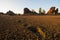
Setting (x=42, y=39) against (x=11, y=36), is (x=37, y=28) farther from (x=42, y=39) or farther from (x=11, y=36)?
(x=11, y=36)

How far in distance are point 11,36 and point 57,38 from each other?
19.3 ft

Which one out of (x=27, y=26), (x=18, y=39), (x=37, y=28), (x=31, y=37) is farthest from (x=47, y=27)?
(x=18, y=39)

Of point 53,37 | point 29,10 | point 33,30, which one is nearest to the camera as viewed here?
point 53,37

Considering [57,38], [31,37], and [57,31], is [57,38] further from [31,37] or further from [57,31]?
[31,37]

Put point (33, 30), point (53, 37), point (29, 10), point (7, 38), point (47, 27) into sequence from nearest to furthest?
point (7, 38) < point (53, 37) < point (33, 30) < point (47, 27) < point (29, 10)

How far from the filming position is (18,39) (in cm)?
1897

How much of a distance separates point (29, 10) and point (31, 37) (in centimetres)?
3780

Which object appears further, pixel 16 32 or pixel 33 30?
pixel 33 30

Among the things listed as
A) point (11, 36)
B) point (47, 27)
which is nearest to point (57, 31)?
point (47, 27)

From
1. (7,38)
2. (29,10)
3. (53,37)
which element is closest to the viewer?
(7,38)

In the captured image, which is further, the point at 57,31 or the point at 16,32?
the point at 57,31

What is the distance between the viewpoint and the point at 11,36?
19203 millimetres

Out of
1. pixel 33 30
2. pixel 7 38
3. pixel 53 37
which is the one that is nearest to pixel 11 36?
pixel 7 38

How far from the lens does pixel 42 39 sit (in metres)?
19.8
